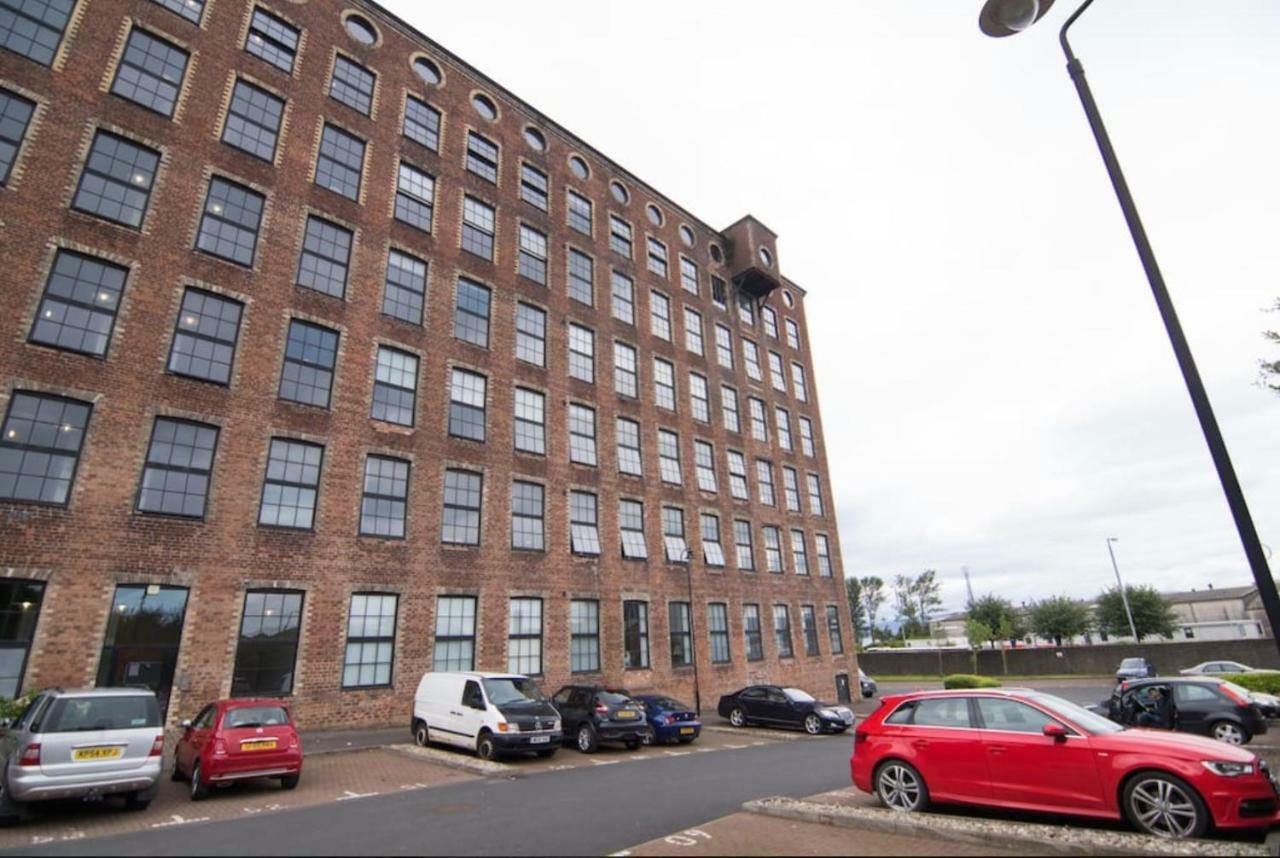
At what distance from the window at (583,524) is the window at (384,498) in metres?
6.34

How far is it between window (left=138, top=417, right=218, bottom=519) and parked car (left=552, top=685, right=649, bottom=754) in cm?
1025

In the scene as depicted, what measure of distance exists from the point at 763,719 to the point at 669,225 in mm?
24375

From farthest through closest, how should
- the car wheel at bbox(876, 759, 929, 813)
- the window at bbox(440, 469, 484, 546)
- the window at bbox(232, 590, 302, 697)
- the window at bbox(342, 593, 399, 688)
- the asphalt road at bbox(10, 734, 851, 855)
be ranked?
the window at bbox(440, 469, 484, 546) < the window at bbox(342, 593, 399, 688) < the window at bbox(232, 590, 302, 697) < the car wheel at bbox(876, 759, 929, 813) < the asphalt road at bbox(10, 734, 851, 855)

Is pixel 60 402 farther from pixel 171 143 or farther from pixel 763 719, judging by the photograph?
pixel 763 719

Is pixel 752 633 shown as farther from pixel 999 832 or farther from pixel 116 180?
pixel 116 180

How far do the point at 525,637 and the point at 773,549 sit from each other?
50.6ft

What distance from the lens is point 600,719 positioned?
15.0 metres

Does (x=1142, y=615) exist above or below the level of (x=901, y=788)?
above

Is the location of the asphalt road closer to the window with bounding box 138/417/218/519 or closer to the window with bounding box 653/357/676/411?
the window with bounding box 138/417/218/519

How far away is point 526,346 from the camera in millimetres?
24672

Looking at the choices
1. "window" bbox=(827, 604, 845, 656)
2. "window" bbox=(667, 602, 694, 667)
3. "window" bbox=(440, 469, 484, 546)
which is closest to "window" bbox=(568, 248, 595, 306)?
"window" bbox=(440, 469, 484, 546)

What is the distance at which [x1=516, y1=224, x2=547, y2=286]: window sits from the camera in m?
25.8

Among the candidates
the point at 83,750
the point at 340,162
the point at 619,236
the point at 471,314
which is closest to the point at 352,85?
the point at 340,162

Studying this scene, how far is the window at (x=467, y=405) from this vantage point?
70.6 feet
